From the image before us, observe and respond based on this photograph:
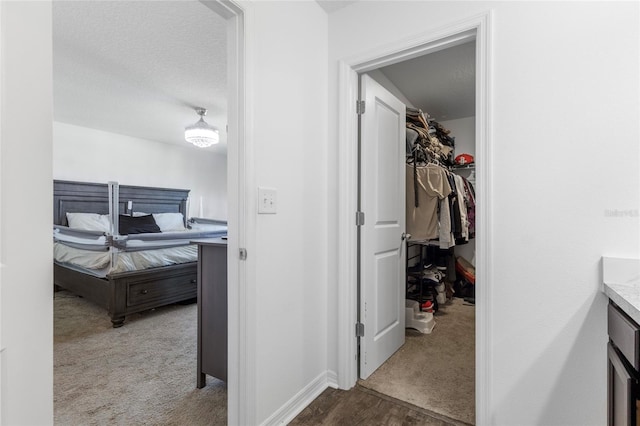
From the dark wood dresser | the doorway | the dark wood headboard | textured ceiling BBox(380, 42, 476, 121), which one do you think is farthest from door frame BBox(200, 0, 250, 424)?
the dark wood headboard

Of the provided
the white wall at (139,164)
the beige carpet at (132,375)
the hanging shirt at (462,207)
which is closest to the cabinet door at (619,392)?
the beige carpet at (132,375)

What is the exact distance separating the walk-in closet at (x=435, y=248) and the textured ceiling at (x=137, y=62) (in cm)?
140

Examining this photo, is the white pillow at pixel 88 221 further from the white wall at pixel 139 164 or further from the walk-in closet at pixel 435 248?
the walk-in closet at pixel 435 248

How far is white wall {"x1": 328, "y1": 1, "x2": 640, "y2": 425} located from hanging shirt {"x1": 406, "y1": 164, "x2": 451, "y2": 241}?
124 centimetres

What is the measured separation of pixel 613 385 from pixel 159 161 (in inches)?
240

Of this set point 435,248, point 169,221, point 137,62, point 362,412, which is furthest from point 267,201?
point 169,221

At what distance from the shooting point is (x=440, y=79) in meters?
2.94

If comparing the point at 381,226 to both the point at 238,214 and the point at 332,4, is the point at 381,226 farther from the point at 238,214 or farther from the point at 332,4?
the point at 332,4

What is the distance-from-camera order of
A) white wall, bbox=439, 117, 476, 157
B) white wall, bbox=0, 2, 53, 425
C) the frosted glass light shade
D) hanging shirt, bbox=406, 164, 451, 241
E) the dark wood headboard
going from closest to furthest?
white wall, bbox=0, 2, 53, 425 < hanging shirt, bbox=406, 164, 451, 241 < the frosted glass light shade < white wall, bbox=439, 117, 476, 157 < the dark wood headboard

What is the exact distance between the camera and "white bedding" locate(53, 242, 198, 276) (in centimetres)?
310

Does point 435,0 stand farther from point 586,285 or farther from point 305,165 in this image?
point 586,285

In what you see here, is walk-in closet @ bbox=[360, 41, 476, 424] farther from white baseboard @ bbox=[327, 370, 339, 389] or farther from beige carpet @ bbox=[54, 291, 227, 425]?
beige carpet @ bbox=[54, 291, 227, 425]

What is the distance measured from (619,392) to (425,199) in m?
1.85

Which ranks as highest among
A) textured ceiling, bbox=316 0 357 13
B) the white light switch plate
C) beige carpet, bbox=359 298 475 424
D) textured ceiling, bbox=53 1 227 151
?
textured ceiling, bbox=53 1 227 151
